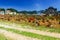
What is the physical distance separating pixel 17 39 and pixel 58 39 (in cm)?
311

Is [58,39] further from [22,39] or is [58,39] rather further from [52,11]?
[52,11]

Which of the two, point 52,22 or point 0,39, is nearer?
point 0,39

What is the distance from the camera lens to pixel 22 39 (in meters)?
14.6

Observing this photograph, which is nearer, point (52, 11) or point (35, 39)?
point (35, 39)

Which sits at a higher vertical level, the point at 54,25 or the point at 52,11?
the point at 52,11

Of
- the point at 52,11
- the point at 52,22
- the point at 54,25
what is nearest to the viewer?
the point at 54,25

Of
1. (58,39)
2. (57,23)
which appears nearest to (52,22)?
(57,23)

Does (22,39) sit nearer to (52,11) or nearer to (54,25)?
(54,25)

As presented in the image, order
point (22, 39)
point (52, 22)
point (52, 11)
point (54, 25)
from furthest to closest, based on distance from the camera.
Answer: point (52, 11) → point (52, 22) → point (54, 25) → point (22, 39)

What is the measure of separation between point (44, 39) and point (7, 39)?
274 centimetres

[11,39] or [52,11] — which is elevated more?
[52,11]

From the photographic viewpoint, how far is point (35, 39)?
14648 millimetres

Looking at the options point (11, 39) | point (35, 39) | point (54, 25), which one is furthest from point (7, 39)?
point (54, 25)

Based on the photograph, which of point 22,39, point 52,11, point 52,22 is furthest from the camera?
point 52,11
